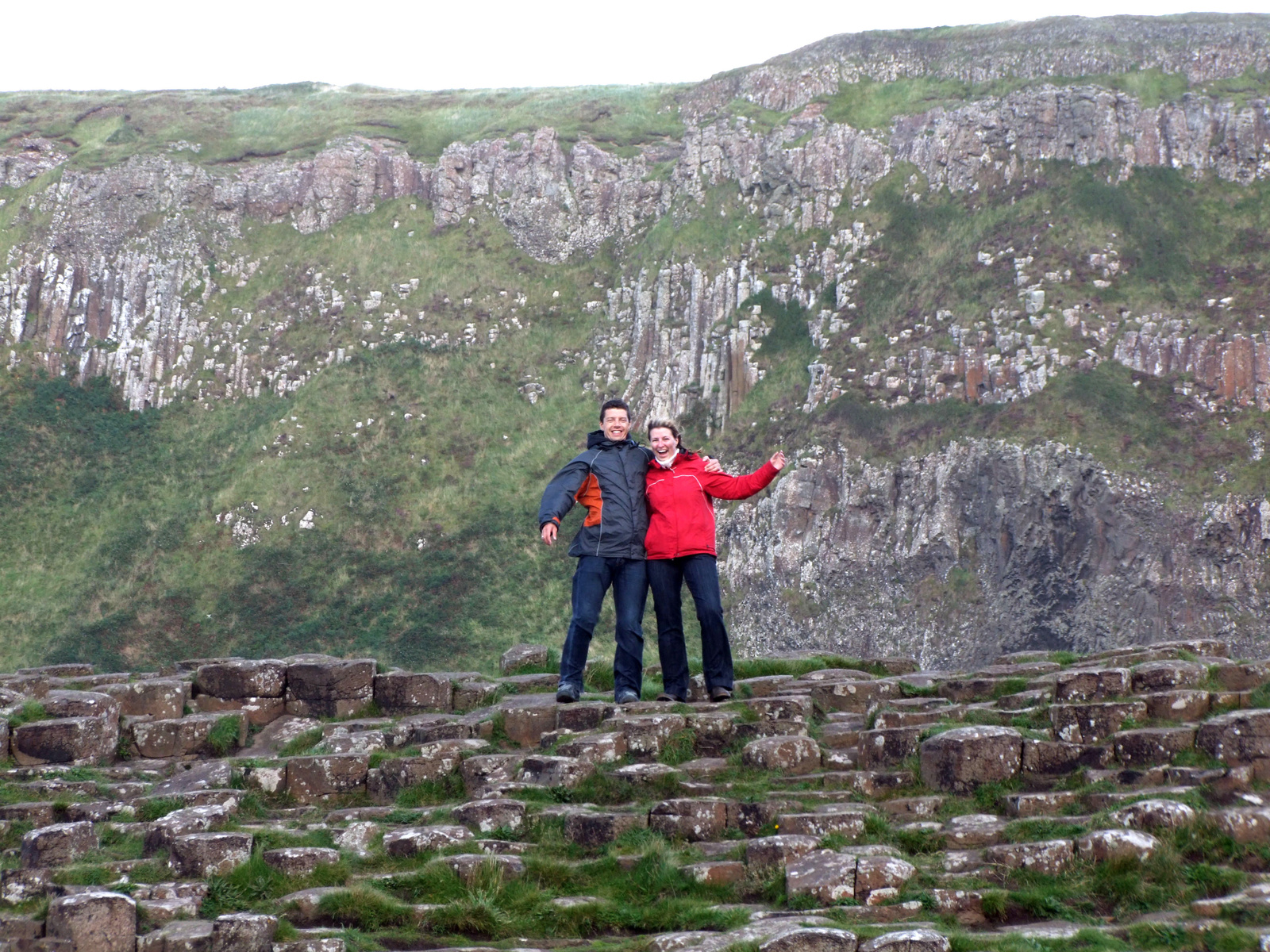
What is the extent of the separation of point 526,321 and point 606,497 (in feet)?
188

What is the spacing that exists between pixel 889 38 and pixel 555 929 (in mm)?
71957

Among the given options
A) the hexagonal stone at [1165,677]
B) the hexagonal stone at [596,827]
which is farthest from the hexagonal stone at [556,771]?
the hexagonal stone at [1165,677]

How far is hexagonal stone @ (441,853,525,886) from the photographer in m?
11.5

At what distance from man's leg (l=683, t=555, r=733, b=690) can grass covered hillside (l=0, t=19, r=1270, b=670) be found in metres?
38.1

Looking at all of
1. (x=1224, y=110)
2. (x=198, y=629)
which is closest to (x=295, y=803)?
(x=198, y=629)

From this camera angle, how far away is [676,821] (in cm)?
1263

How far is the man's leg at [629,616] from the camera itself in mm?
16312

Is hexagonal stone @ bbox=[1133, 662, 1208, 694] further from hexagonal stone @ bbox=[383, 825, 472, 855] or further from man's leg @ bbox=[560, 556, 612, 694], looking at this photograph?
hexagonal stone @ bbox=[383, 825, 472, 855]

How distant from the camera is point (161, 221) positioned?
7600 cm

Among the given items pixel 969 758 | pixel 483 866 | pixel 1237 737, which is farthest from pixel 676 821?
pixel 1237 737

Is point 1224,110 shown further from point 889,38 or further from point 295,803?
point 295,803

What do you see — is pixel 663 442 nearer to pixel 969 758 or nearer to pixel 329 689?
pixel 969 758

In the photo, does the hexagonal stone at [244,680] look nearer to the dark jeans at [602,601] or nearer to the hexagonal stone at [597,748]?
the dark jeans at [602,601]

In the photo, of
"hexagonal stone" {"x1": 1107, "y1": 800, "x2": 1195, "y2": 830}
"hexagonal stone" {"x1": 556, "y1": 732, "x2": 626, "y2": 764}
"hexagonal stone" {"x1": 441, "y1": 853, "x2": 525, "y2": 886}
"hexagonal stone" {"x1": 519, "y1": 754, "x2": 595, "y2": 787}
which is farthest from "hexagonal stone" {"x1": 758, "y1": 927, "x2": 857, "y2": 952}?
"hexagonal stone" {"x1": 556, "y1": 732, "x2": 626, "y2": 764}
